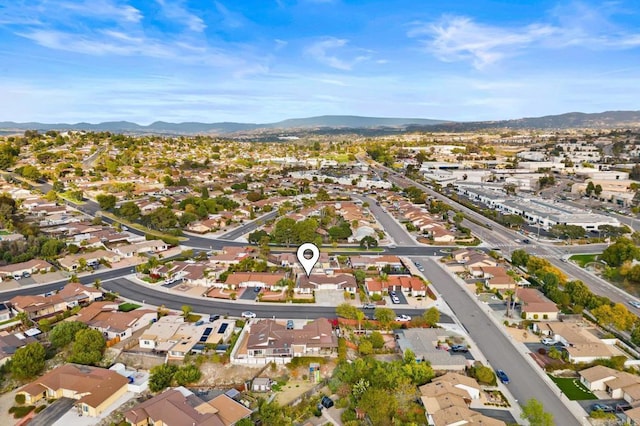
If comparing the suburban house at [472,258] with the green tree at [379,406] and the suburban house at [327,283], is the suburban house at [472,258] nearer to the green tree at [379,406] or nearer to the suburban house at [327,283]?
the suburban house at [327,283]

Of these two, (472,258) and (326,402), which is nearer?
(326,402)

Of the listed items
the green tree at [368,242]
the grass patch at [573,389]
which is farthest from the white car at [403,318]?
the green tree at [368,242]

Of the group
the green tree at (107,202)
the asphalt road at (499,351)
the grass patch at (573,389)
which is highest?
the green tree at (107,202)

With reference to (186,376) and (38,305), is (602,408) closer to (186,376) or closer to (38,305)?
(186,376)

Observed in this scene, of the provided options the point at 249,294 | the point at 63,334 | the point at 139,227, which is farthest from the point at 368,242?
the point at 139,227

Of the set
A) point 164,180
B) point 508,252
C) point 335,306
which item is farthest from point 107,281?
point 164,180

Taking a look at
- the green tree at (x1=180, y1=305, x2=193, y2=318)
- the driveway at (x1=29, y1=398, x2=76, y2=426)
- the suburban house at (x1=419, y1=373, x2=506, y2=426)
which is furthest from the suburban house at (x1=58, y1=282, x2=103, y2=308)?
the suburban house at (x1=419, y1=373, x2=506, y2=426)
